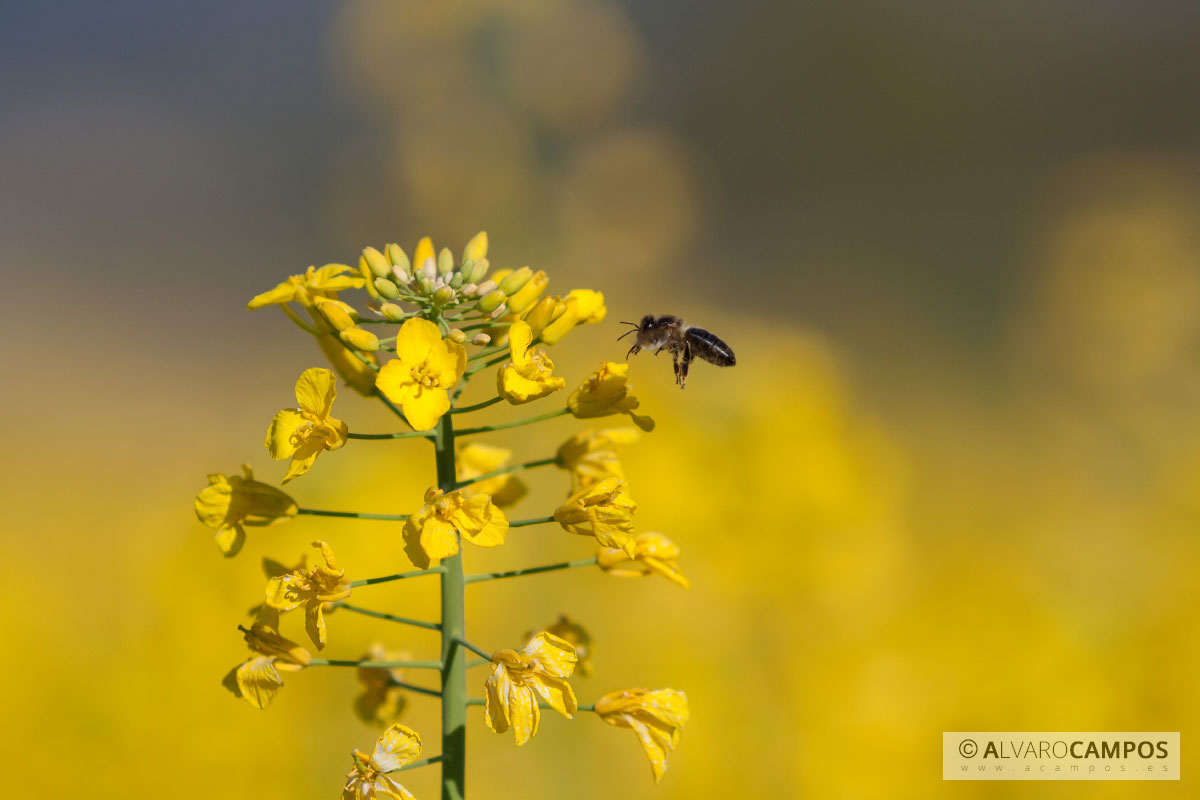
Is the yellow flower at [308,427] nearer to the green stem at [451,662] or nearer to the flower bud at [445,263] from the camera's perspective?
the green stem at [451,662]

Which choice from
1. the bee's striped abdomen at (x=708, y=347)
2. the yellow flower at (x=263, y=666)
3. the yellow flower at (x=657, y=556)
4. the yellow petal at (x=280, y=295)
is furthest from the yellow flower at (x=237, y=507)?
the bee's striped abdomen at (x=708, y=347)

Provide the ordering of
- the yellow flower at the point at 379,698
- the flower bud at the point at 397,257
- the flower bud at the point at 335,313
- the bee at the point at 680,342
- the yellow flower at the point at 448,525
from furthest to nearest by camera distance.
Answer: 1. the bee at the point at 680,342
2. the yellow flower at the point at 379,698
3. the flower bud at the point at 397,257
4. the flower bud at the point at 335,313
5. the yellow flower at the point at 448,525

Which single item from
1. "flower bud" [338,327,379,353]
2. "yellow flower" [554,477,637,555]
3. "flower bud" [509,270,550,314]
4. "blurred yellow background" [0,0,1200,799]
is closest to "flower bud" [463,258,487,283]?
"flower bud" [509,270,550,314]

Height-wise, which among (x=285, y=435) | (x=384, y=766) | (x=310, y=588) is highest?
(x=285, y=435)

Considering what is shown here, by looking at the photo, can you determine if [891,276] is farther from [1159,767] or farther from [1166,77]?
[1159,767]

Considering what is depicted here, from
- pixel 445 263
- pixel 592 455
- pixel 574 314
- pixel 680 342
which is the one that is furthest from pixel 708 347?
pixel 445 263

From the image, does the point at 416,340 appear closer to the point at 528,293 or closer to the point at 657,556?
the point at 528,293

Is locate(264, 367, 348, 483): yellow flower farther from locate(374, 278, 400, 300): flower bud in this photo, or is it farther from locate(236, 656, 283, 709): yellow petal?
locate(236, 656, 283, 709): yellow petal
